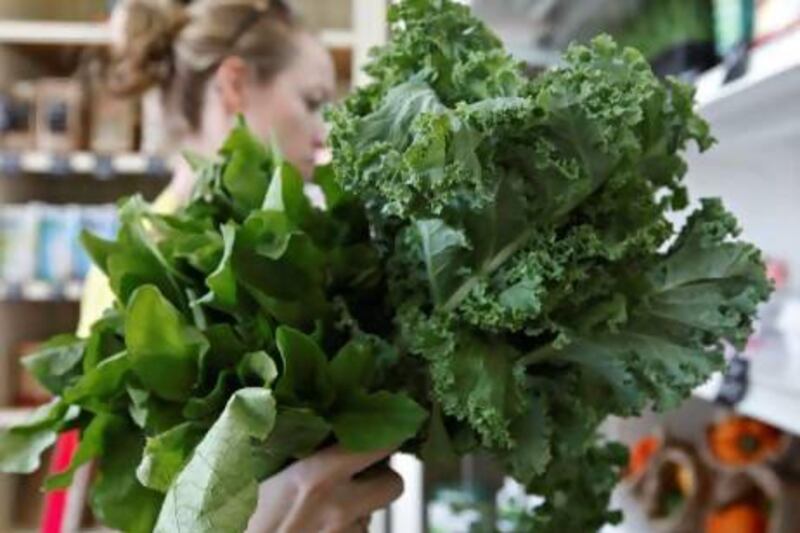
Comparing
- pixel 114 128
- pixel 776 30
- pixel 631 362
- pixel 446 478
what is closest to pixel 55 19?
pixel 114 128

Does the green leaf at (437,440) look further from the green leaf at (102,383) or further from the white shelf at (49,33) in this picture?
the white shelf at (49,33)

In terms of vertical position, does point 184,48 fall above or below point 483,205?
above

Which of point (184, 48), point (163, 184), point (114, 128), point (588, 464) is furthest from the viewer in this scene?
point (163, 184)

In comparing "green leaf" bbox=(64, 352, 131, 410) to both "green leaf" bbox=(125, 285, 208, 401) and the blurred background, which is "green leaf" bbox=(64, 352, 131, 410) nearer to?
"green leaf" bbox=(125, 285, 208, 401)

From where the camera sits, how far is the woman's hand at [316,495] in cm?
62

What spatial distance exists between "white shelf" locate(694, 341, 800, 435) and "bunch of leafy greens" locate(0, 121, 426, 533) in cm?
35

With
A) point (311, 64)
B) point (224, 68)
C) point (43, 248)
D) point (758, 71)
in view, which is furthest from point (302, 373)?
point (43, 248)

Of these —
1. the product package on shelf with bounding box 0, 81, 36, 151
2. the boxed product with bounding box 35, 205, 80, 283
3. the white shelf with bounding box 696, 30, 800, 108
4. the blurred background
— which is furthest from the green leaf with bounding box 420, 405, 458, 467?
the product package on shelf with bounding box 0, 81, 36, 151

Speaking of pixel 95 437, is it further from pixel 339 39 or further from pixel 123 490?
pixel 339 39

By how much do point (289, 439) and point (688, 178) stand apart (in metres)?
1.06

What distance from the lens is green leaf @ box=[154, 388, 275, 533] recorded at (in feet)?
1.52

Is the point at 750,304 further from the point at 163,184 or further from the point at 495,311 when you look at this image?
the point at 163,184

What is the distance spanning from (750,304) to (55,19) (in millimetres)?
2689

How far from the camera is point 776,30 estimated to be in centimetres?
84
